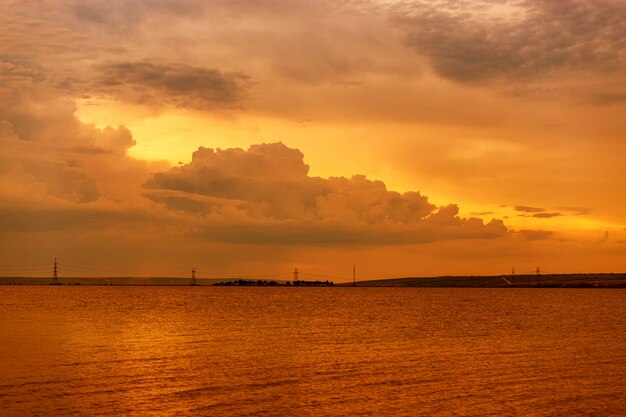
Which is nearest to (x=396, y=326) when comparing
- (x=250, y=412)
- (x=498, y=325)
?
(x=498, y=325)

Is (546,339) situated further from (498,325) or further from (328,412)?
(328,412)

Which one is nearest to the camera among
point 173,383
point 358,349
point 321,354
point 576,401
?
point 576,401

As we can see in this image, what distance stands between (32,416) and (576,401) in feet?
92.4

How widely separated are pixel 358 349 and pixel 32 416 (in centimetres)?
3426

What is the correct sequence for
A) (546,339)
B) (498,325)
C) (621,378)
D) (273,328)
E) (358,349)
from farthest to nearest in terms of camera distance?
(498,325) → (273,328) → (546,339) → (358,349) → (621,378)

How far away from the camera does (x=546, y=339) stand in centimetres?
7419

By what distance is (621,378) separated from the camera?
152ft

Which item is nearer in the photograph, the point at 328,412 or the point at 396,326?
the point at 328,412

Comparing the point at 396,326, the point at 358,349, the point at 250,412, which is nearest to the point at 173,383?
the point at 250,412

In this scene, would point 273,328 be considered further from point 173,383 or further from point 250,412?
point 250,412

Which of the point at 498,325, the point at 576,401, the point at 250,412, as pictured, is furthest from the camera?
the point at 498,325

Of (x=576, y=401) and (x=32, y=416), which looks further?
(x=576, y=401)

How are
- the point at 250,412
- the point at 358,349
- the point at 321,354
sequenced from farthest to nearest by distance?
1. the point at 358,349
2. the point at 321,354
3. the point at 250,412

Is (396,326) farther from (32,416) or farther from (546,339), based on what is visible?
(32,416)
